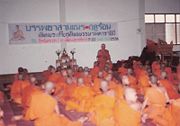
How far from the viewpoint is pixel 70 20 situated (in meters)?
15.7

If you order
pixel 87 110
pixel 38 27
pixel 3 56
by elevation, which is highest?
pixel 38 27

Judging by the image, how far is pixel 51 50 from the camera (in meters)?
15.4

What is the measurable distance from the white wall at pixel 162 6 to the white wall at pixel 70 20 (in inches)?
19.7

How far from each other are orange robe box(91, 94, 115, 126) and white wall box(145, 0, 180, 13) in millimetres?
11389

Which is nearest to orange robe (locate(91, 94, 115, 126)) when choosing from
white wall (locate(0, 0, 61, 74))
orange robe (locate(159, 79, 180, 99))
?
orange robe (locate(159, 79, 180, 99))

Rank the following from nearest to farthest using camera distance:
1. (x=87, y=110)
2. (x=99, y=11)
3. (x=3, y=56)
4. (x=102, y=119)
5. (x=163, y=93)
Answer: (x=102, y=119) < (x=163, y=93) < (x=87, y=110) < (x=3, y=56) < (x=99, y=11)

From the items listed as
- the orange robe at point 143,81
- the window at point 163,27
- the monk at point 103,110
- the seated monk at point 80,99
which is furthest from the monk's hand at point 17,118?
the window at point 163,27

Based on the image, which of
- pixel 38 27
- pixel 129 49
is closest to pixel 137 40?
pixel 129 49

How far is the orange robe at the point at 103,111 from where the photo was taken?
6.04 metres

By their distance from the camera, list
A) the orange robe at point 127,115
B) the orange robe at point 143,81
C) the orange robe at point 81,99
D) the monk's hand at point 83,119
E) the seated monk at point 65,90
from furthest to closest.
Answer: the orange robe at point 143,81 → the seated monk at point 65,90 → the orange robe at point 81,99 → the monk's hand at point 83,119 → the orange robe at point 127,115

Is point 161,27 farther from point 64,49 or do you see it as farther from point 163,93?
point 163,93

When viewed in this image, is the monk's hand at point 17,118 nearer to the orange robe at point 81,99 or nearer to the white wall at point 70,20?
the orange robe at point 81,99

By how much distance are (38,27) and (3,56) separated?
196 cm

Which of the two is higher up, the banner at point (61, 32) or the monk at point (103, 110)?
the banner at point (61, 32)
